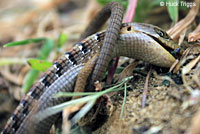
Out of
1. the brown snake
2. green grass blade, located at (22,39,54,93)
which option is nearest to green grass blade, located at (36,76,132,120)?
the brown snake

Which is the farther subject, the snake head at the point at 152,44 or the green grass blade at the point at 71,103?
the snake head at the point at 152,44

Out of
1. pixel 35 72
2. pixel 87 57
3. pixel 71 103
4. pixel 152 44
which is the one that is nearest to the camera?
pixel 71 103

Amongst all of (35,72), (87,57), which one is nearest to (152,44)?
(87,57)

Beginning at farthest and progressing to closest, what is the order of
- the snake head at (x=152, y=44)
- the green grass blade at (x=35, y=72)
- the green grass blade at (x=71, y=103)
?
the green grass blade at (x=35, y=72) < the snake head at (x=152, y=44) < the green grass blade at (x=71, y=103)

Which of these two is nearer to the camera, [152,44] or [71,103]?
[71,103]

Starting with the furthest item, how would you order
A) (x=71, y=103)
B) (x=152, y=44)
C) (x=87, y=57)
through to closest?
(x=87, y=57), (x=152, y=44), (x=71, y=103)

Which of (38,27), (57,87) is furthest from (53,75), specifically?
(38,27)

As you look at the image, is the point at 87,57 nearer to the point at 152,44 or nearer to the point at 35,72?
the point at 152,44

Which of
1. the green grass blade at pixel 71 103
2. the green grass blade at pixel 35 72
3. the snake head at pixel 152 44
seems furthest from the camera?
the green grass blade at pixel 35 72

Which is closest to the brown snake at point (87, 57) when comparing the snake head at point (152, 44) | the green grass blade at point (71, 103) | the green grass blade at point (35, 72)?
the snake head at point (152, 44)

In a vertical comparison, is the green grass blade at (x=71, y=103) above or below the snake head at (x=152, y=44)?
below

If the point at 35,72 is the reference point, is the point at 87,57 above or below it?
above

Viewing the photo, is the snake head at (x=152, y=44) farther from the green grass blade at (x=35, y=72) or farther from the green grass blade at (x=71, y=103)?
the green grass blade at (x=35, y=72)
